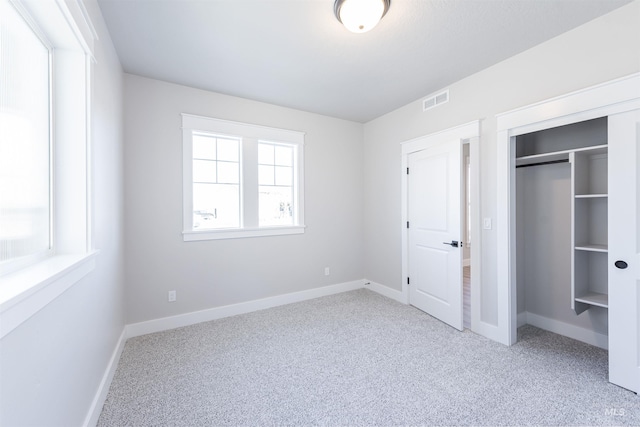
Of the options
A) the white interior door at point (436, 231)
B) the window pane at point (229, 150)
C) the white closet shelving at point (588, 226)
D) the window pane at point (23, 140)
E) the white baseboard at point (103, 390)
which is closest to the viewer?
the window pane at point (23, 140)

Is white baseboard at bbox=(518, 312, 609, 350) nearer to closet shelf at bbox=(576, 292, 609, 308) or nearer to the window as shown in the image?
closet shelf at bbox=(576, 292, 609, 308)

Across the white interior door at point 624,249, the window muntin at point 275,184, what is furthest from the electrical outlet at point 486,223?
the window muntin at point 275,184

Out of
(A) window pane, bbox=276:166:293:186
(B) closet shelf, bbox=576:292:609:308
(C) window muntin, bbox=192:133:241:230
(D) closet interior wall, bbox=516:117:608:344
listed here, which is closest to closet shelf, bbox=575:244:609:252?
(D) closet interior wall, bbox=516:117:608:344

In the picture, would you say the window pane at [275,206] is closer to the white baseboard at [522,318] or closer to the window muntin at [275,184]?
the window muntin at [275,184]

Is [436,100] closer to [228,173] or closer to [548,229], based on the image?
[548,229]

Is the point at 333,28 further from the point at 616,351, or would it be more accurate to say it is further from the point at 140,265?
the point at 616,351

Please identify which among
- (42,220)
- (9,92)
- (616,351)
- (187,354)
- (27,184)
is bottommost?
(187,354)

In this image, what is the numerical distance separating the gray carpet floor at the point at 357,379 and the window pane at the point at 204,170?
1730 mm

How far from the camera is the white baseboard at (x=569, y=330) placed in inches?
100.0

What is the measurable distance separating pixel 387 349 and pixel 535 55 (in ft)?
9.78

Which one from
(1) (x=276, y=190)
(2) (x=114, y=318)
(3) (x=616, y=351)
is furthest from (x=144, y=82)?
(3) (x=616, y=351)

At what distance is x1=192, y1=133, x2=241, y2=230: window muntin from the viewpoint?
3.30 metres

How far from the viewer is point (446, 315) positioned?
3.13 metres

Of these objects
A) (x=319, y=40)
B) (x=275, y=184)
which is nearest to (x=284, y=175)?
(x=275, y=184)
